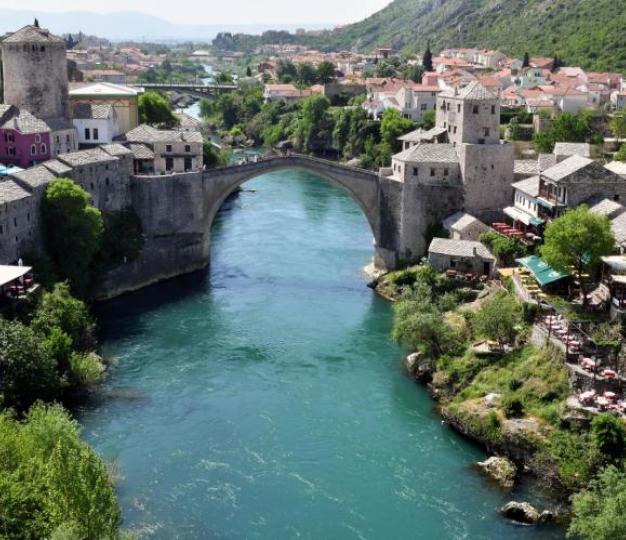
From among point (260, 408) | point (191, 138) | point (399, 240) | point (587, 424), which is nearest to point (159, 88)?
point (191, 138)

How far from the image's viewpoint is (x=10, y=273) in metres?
32.7

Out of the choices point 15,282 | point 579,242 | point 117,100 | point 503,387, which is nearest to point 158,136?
point 117,100

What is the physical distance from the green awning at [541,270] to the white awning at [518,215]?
420 cm

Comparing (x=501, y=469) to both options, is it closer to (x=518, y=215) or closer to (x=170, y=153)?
(x=518, y=215)

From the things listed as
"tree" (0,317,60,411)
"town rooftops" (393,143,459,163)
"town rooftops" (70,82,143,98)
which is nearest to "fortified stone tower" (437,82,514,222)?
"town rooftops" (393,143,459,163)

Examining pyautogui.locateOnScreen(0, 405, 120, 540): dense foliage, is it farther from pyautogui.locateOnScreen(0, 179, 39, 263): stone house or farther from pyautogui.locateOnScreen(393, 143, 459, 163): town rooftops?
pyautogui.locateOnScreen(393, 143, 459, 163): town rooftops

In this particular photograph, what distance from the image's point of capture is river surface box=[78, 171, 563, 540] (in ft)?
82.4

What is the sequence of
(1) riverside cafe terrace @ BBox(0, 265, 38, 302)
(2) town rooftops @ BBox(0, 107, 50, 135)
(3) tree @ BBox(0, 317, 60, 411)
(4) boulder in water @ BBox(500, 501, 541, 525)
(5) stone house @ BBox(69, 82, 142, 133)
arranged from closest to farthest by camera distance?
(4) boulder in water @ BBox(500, 501, 541, 525)
(3) tree @ BBox(0, 317, 60, 411)
(1) riverside cafe terrace @ BBox(0, 265, 38, 302)
(2) town rooftops @ BBox(0, 107, 50, 135)
(5) stone house @ BBox(69, 82, 142, 133)

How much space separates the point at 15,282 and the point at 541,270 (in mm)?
19511

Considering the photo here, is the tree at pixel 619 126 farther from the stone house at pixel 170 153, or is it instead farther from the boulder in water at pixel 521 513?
the boulder in water at pixel 521 513

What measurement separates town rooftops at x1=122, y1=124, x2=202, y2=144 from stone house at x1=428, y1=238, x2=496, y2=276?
1512 centimetres

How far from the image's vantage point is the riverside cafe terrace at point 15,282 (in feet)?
107

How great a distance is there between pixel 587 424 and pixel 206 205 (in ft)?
87.9

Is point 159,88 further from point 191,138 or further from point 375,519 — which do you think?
point 375,519
